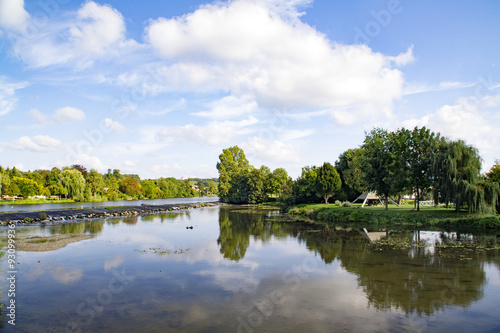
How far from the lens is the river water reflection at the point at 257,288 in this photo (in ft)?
29.7

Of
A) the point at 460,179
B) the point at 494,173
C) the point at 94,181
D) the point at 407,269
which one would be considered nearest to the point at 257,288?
the point at 407,269

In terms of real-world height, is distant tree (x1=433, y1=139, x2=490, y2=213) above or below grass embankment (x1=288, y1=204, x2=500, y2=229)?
above

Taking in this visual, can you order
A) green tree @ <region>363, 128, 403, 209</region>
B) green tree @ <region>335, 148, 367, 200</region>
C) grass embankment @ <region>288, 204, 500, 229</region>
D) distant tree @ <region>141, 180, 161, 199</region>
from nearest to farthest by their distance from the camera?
1. grass embankment @ <region>288, 204, 500, 229</region>
2. green tree @ <region>363, 128, 403, 209</region>
3. green tree @ <region>335, 148, 367, 200</region>
4. distant tree @ <region>141, 180, 161, 199</region>

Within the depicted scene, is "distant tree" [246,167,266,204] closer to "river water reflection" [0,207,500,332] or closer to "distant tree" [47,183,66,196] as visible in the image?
"distant tree" [47,183,66,196]

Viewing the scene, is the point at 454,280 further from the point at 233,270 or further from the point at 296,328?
the point at 233,270

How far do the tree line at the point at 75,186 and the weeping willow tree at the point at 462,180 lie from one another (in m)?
69.8

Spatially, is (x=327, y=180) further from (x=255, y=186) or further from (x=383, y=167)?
(x=255, y=186)

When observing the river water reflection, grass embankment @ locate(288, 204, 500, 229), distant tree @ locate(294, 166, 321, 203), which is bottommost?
the river water reflection

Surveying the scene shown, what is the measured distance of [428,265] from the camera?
49.4 feet

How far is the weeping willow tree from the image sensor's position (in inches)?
992

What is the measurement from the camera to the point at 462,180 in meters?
25.9

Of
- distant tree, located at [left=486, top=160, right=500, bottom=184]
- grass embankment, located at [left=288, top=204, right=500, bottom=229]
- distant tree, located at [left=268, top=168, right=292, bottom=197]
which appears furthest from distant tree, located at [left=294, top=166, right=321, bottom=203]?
distant tree, located at [left=486, top=160, right=500, bottom=184]

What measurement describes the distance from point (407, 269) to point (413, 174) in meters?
20.5

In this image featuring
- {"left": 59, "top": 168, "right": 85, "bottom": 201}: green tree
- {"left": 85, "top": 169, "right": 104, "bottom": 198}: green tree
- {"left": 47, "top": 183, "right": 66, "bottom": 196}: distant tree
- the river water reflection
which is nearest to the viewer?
the river water reflection
